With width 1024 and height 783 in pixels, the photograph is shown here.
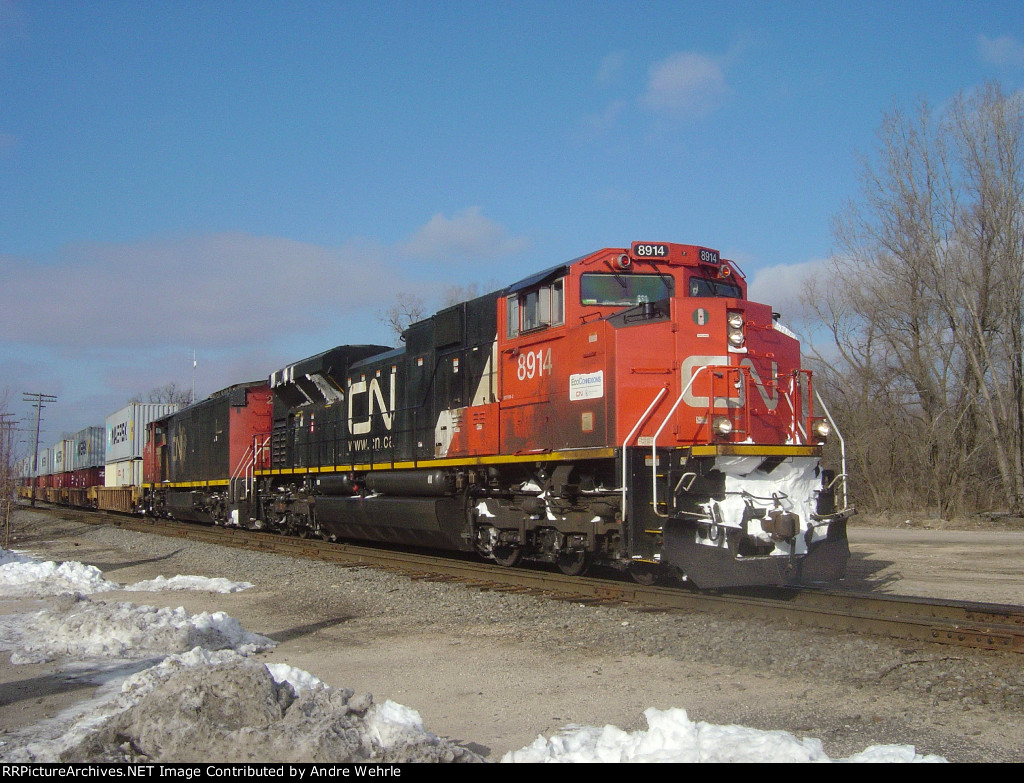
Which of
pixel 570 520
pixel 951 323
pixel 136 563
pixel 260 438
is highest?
pixel 951 323

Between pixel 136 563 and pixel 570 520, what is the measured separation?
33.1 feet

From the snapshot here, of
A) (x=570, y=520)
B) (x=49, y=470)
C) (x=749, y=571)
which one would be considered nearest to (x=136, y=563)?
(x=570, y=520)

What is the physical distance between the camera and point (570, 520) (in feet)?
31.0

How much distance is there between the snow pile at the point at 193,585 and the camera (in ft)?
36.6

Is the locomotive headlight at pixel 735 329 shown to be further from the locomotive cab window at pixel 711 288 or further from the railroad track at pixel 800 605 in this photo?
the railroad track at pixel 800 605

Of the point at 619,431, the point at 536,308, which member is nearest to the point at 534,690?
the point at 619,431

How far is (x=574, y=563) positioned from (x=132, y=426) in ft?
93.9

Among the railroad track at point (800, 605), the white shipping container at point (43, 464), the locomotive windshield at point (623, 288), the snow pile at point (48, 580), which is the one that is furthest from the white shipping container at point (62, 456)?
the locomotive windshield at point (623, 288)

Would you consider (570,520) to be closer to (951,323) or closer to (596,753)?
(596,753)

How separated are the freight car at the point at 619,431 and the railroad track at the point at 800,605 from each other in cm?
32

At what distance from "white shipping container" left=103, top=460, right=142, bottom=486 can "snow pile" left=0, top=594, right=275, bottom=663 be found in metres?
25.4

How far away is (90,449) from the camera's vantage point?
1630 inches

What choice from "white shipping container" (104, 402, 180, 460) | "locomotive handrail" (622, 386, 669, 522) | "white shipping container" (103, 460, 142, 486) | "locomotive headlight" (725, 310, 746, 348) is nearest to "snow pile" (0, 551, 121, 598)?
"locomotive handrail" (622, 386, 669, 522)

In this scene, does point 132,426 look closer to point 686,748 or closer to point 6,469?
point 6,469
